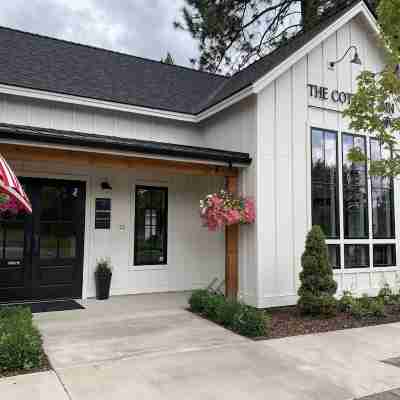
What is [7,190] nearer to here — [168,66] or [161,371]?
[161,371]

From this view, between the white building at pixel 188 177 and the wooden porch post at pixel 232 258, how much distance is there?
1.0 inches

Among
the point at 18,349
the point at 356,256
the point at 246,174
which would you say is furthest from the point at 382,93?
the point at 18,349

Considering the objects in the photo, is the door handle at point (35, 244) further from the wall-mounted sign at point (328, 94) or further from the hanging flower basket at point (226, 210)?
the wall-mounted sign at point (328, 94)

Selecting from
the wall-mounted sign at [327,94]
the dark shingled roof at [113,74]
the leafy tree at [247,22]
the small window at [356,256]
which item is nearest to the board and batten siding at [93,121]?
the dark shingled roof at [113,74]

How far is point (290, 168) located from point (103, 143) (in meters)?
3.39

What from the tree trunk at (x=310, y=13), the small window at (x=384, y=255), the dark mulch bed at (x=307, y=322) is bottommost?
the dark mulch bed at (x=307, y=322)

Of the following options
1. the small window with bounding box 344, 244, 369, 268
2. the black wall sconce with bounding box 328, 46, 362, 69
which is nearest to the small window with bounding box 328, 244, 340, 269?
the small window with bounding box 344, 244, 369, 268

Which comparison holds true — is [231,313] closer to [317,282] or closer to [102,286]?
[317,282]

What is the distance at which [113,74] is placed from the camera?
8.97 meters

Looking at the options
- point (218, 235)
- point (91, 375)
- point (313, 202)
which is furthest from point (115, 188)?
point (91, 375)

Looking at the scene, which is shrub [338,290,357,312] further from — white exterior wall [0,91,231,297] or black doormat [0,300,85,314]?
black doormat [0,300,85,314]

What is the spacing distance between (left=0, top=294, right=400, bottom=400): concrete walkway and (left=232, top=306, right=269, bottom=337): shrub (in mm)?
197

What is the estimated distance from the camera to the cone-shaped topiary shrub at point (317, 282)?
5.84m

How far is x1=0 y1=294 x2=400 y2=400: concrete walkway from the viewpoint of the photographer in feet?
10.8
